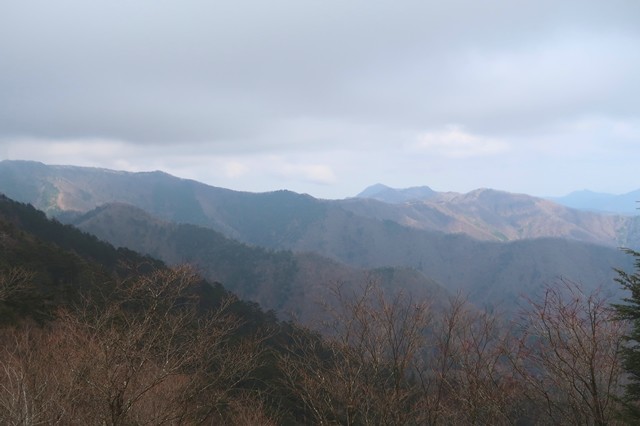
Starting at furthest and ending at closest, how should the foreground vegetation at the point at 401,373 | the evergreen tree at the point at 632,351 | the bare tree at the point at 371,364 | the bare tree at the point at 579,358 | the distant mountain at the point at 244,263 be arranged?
the distant mountain at the point at 244,263, the bare tree at the point at 371,364, the evergreen tree at the point at 632,351, the foreground vegetation at the point at 401,373, the bare tree at the point at 579,358

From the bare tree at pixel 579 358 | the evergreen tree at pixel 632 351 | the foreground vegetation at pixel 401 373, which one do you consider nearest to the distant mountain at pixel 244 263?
the foreground vegetation at pixel 401 373

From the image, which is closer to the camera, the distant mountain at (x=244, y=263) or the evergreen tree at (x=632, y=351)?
the evergreen tree at (x=632, y=351)

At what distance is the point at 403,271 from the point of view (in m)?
149

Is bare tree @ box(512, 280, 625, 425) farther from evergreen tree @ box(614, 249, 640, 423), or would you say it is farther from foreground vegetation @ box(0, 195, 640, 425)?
evergreen tree @ box(614, 249, 640, 423)

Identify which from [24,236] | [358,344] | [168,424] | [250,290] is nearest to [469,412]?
[358,344]

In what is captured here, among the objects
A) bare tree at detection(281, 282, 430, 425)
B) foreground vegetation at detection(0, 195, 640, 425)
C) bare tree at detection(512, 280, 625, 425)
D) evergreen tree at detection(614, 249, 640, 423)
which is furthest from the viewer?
bare tree at detection(281, 282, 430, 425)

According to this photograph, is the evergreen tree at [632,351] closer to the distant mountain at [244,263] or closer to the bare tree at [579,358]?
the bare tree at [579,358]

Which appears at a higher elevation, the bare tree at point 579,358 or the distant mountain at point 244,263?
the bare tree at point 579,358

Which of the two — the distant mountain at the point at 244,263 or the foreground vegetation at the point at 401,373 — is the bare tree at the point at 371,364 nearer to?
the foreground vegetation at the point at 401,373

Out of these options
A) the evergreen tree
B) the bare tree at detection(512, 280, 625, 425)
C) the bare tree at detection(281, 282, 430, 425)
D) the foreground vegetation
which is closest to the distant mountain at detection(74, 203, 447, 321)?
the foreground vegetation

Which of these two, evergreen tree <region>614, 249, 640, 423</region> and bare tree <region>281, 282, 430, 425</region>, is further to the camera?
bare tree <region>281, 282, 430, 425</region>

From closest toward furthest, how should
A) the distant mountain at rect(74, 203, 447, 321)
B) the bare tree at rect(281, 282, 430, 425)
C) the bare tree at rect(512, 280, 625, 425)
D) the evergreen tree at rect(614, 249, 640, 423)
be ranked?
the bare tree at rect(512, 280, 625, 425)
the evergreen tree at rect(614, 249, 640, 423)
the bare tree at rect(281, 282, 430, 425)
the distant mountain at rect(74, 203, 447, 321)

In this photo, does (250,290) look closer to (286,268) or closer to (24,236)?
(286,268)

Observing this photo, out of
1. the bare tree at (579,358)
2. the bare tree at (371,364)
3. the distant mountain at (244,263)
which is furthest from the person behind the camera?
the distant mountain at (244,263)
